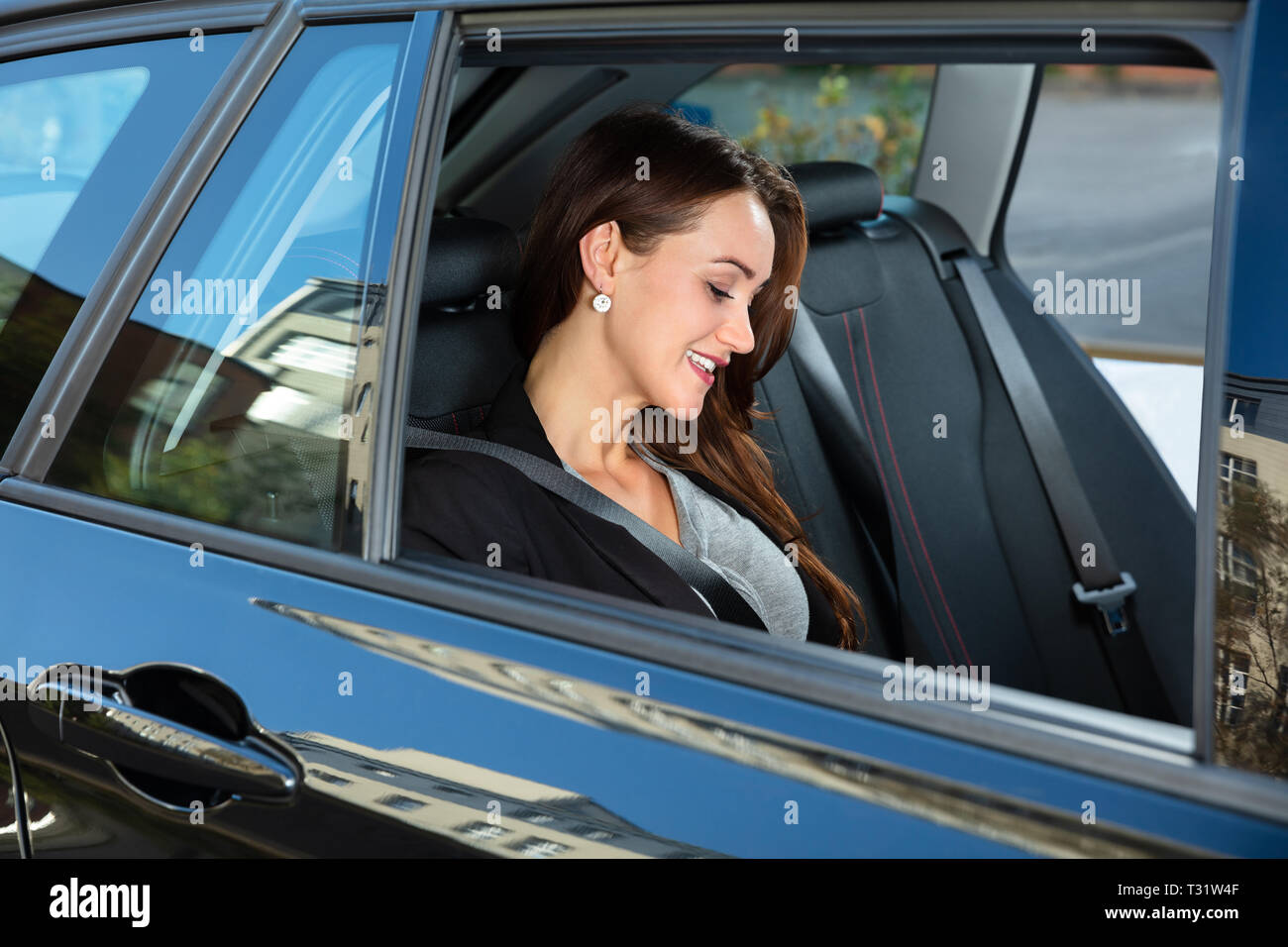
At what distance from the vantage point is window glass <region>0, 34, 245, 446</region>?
1433mm

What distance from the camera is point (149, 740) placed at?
1.22m

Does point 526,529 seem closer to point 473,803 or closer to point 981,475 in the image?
point 473,803

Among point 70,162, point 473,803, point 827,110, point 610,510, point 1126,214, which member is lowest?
point 473,803

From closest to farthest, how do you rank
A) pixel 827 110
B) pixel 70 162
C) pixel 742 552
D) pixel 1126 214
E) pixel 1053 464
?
pixel 70 162
pixel 742 552
pixel 1053 464
pixel 1126 214
pixel 827 110

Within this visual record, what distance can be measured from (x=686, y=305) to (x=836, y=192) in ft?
3.11

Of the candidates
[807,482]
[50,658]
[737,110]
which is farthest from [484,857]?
[737,110]

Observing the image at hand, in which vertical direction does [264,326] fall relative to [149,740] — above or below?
above

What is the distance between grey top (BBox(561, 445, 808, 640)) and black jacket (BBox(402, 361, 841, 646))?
13.4 inches

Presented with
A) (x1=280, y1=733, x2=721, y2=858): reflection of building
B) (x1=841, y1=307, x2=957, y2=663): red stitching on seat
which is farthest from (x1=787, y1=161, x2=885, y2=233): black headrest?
(x1=280, y1=733, x2=721, y2=858): reflection of building

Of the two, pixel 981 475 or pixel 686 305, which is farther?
pixel 981 475

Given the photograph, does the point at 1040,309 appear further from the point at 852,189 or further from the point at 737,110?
the point at 737,110

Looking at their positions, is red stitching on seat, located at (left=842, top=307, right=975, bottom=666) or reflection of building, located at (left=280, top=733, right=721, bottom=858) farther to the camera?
red stitching on seat, located at (left=842, top=307, right=975, bottom=666)

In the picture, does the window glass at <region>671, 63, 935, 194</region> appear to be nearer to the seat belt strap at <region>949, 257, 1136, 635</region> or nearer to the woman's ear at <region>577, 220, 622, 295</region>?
the seat belt strap at <region>949, 257, 1136, 635</region>

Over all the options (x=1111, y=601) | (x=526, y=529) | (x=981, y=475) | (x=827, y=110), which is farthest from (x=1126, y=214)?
(x=526, y=529)
